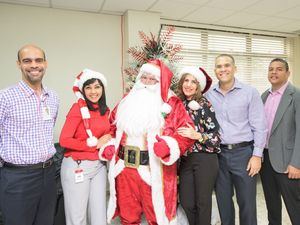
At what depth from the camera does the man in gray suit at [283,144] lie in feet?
7.18

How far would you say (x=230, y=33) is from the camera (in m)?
4.76

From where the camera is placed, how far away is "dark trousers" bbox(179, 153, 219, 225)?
2.06 metres

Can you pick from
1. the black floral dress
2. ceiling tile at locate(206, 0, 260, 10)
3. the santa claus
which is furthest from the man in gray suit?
ceiling tile at locate(206, 0, 260, 10)

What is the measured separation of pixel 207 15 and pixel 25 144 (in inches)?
124

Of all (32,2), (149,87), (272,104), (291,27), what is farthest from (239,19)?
(32,2)

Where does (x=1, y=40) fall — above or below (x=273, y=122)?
above

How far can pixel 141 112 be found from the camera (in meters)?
2.01

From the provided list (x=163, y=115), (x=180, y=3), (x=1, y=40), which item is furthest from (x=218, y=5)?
(x=1, y=40)

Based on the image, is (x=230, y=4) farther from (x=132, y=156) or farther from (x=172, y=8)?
(x=132, y=156)

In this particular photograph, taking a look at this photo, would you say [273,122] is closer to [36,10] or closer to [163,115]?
[163,115]

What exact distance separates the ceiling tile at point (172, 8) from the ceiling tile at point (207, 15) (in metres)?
0.14

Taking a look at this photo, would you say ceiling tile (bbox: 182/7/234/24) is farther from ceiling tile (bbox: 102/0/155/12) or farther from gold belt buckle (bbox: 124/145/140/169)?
gold belt buckle (bbox: 124/145/140/169)

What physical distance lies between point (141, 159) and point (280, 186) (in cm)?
124

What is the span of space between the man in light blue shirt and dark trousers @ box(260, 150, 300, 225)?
0.85 ft
